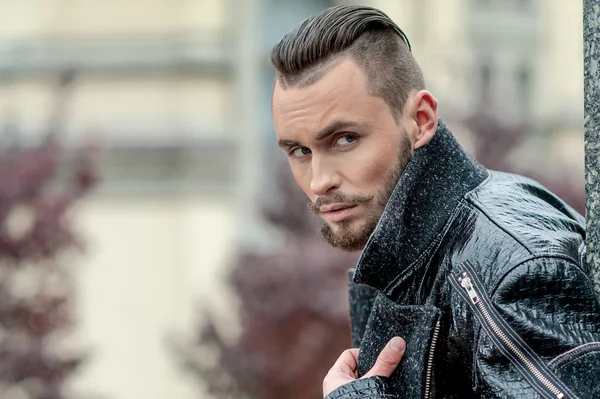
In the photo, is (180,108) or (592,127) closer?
(592,127)

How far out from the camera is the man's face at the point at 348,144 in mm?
2432

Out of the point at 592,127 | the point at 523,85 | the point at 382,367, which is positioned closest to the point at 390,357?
the point at 382,367

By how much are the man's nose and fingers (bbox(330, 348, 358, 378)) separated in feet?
1.40

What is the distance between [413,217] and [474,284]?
11.2 inches

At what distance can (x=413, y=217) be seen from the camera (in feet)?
7.87

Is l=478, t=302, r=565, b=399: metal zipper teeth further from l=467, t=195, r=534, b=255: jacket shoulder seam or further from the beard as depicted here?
the beard

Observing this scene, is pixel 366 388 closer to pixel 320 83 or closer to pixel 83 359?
pixel 320 83

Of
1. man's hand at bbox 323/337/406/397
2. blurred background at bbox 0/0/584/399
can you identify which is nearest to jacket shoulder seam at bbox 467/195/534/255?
man's hand at bbox 323/337/406/397

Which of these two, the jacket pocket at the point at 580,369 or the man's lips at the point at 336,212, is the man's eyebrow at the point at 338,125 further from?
the jacket pocket at the point at 580,369

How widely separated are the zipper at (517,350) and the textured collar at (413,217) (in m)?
0.28

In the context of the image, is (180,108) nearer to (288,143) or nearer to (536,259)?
(288,143)

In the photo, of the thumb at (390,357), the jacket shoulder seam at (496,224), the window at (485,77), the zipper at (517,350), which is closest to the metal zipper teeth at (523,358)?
the zipper at (517,350)

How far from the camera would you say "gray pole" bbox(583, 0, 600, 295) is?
218cm

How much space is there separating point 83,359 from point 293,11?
662cm
